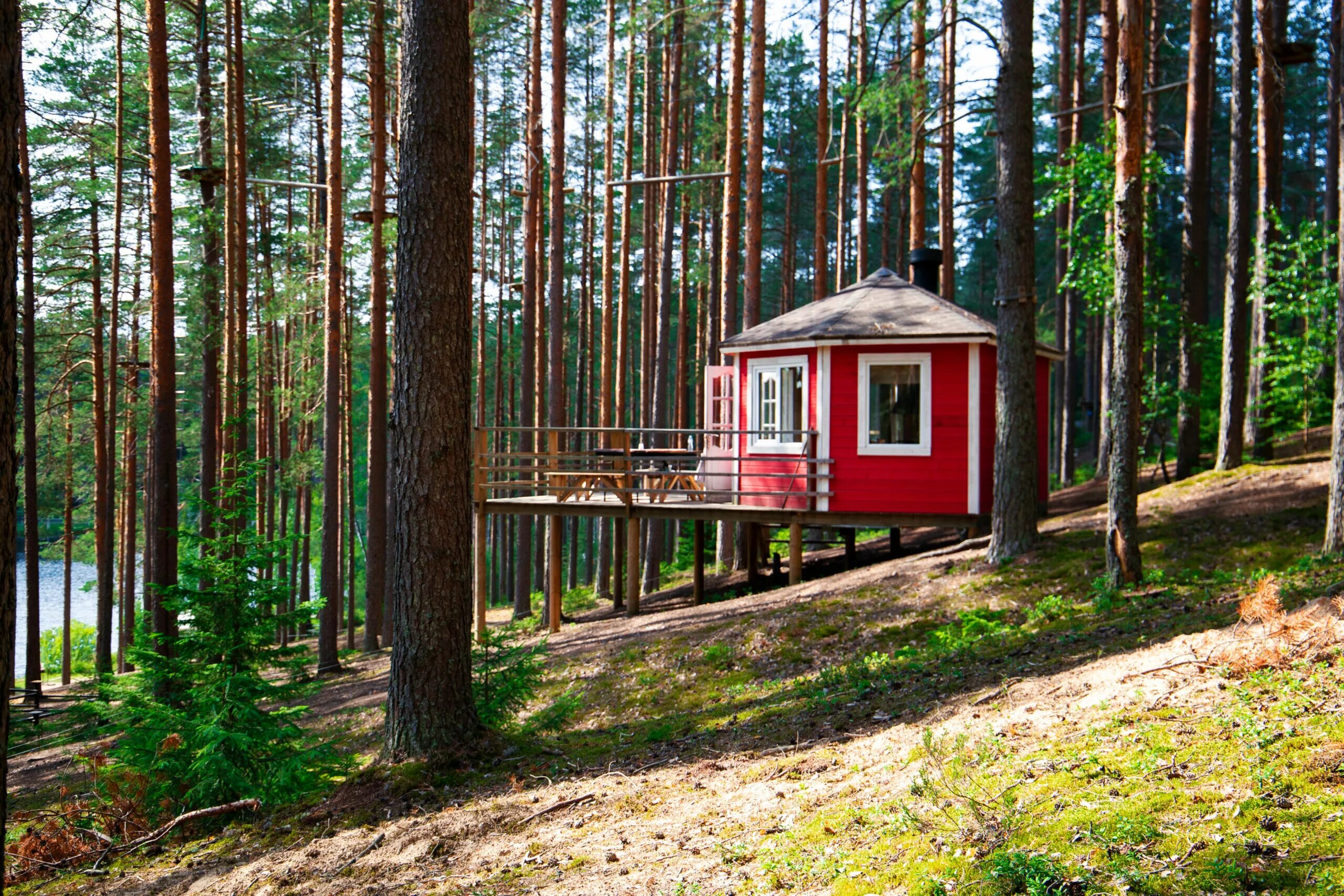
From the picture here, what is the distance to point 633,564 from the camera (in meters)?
15.4

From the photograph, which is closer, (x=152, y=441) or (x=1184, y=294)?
(x=152, y=441)

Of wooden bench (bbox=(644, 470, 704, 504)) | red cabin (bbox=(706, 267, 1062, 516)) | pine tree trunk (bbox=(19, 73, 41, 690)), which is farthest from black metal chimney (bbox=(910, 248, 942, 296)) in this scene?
pine tree trunk (bbox=(19, 73, 41, 690))

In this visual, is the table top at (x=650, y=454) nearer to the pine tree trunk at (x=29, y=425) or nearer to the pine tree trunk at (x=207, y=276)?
the pine tree trunk at (x=207, y=276)

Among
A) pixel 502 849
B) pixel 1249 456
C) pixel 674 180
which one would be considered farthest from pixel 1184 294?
pixel 502 849

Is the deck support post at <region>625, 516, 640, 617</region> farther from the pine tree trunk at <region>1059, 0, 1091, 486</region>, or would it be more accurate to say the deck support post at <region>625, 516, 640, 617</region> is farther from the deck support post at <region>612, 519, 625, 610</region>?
the pine tree trunk at <region>1059, 0, 1091, 486</region>

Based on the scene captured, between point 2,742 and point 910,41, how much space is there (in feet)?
76.9

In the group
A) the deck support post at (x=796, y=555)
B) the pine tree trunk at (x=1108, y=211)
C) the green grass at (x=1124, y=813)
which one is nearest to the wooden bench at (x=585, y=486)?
the deck support post at (x=796, y=555)

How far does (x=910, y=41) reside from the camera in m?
22.3

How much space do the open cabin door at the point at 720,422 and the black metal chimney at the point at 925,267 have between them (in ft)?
12.1

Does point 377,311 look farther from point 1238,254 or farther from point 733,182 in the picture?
point 1238,254

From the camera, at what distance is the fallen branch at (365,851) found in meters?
5.18

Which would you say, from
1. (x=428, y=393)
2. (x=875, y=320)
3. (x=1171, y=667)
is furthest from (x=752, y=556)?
(x=1171, y=667)

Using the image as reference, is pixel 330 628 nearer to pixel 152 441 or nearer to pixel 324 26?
pixel 152 441

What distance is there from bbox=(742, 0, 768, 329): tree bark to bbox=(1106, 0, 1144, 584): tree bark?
8.09 m
